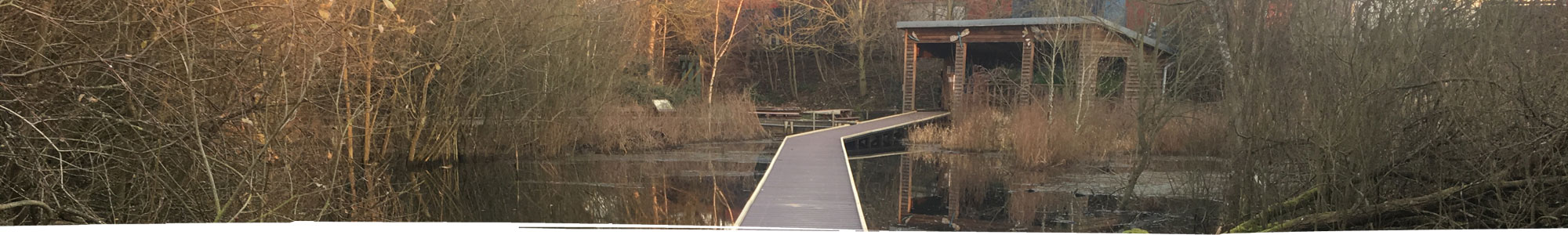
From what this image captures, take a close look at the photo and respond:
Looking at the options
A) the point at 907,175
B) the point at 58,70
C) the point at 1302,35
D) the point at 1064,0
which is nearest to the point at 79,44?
the point at 58,70

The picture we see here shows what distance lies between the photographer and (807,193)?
25.6 ft

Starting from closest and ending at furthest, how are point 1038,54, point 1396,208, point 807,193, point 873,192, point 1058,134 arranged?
1. point 1396,208
2. point 807,193
3. point 873,192
4. point 1058,134
5. point 1038,54

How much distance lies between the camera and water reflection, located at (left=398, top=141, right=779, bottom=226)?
7887mm

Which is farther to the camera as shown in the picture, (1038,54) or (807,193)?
(1038,54)

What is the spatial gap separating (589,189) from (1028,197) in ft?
11.7

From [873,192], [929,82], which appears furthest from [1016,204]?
[929,82]

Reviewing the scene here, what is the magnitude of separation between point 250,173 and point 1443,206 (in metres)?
5.08

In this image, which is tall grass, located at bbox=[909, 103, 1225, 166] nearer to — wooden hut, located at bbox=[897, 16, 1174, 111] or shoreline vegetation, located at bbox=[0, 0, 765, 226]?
wooden hut, located at bbox=[897, 16, 1174, 111]

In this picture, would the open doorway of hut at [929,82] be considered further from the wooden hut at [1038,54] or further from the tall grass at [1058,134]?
the tall grass at [1058,134]

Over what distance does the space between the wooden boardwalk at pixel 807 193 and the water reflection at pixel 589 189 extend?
35 cm

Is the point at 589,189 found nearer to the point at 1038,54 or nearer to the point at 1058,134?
the point at 1058,134

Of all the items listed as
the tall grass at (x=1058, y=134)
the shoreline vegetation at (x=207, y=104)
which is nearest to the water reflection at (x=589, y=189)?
the shoreline vegetation at (x=207, y=104)

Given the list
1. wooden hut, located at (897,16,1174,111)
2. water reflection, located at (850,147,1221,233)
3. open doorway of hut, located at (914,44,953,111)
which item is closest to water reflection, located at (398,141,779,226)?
water reflection, located at (850,147,1221,233)

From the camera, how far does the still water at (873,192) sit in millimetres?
7734
